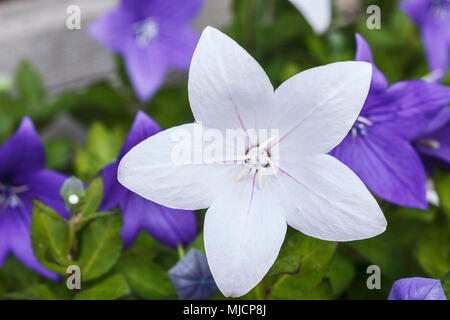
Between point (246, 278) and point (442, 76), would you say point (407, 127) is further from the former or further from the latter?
point (442, 76)

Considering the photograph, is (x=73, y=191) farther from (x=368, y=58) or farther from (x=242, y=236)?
(x=368, y=58)

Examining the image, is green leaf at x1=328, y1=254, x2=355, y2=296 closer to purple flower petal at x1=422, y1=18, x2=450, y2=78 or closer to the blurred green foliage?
the blurred green foliage

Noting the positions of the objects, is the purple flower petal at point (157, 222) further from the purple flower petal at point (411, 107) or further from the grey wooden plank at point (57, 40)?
the grey wooden plank at point (57, 40)

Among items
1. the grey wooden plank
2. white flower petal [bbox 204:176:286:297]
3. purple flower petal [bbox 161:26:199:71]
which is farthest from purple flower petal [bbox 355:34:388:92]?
the grey wooden plank

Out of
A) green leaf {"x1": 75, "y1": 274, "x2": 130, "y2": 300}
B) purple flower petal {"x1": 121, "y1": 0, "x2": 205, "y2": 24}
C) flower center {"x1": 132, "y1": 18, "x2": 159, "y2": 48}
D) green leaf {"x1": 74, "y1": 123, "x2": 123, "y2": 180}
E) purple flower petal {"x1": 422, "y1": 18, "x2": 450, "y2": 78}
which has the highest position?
purple flower petal {"x1": 121, "y1": 0, "x2": 205, "y2": 24}

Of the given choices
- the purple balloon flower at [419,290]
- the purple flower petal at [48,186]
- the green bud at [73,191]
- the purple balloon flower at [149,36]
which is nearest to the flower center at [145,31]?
the purple balloon flower at [149,36]

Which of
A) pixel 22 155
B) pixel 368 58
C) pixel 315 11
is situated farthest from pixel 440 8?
pixel 22 155
